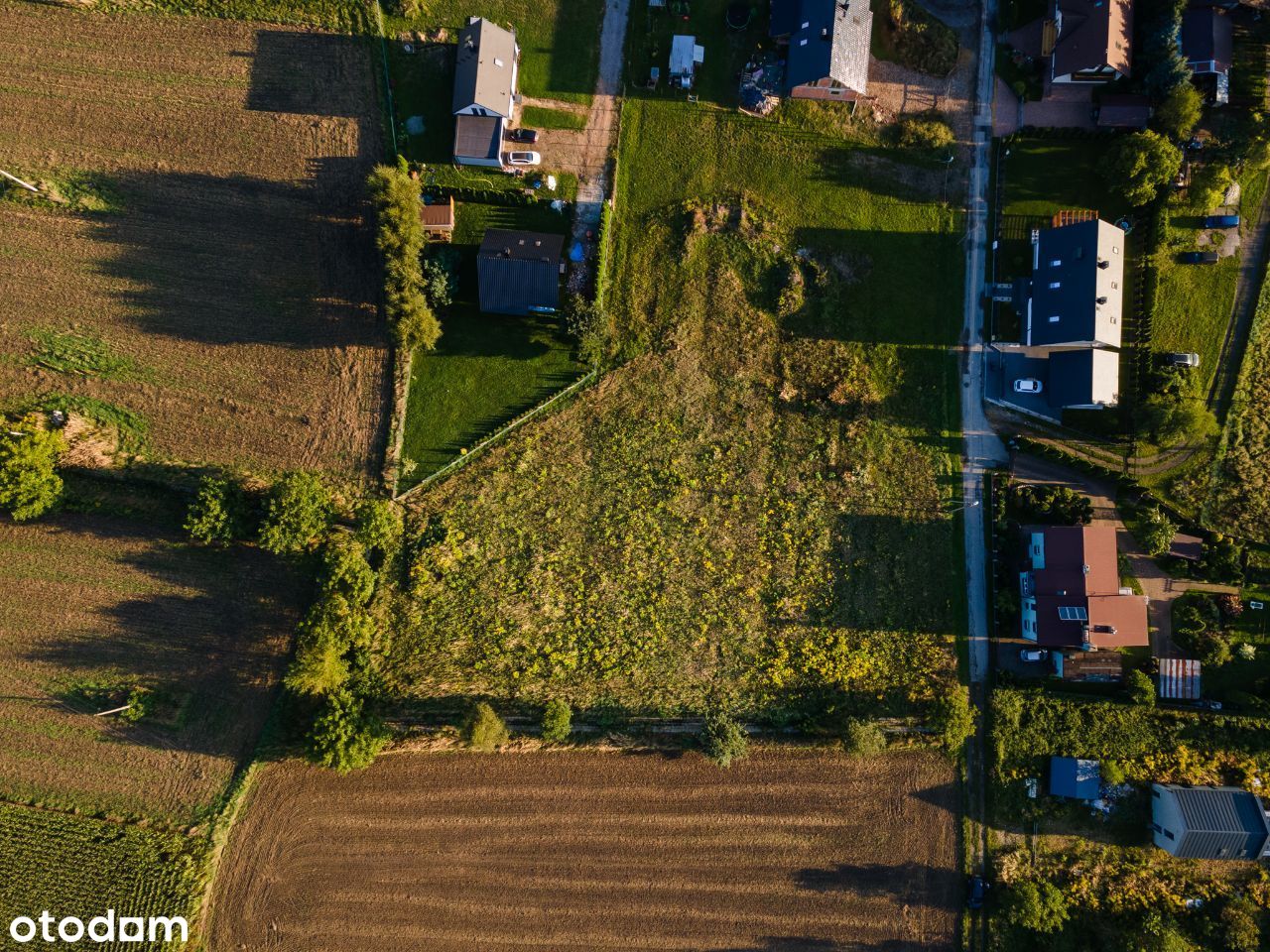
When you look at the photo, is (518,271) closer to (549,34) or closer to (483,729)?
(549,34)

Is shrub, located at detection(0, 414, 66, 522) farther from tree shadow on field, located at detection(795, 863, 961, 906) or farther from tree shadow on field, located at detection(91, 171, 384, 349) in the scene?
tree shadow on field, located at detection(795, 863, 961, 906)

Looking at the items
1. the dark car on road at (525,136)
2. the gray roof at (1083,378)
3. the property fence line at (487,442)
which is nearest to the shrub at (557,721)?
the property fence line at (487,442)

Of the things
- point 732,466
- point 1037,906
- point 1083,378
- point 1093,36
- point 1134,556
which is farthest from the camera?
point 732,466

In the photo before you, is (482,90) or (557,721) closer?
(557,721)

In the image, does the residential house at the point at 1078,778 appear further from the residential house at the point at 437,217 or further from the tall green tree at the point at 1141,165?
the residential house at the point at 437,217

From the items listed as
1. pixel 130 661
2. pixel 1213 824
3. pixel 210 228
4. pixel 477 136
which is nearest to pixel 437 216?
pixel 477 136

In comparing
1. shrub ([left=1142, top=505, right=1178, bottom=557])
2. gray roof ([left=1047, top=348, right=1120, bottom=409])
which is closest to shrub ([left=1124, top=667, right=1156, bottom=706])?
shrub ([left=1142, top=505, right=1178, bottom=557])

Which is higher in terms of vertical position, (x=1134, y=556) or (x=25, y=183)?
(x=25, y=183)
